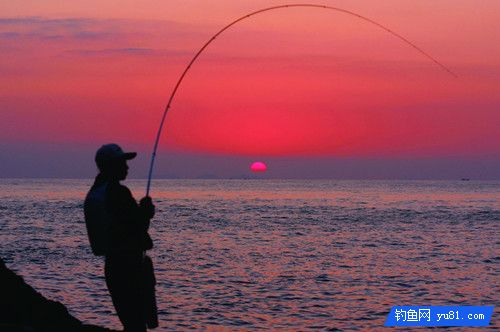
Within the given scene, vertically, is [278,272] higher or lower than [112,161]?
lower

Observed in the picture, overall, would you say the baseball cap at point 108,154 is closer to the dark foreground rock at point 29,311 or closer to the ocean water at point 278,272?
the dark foreground rock at point 29,311

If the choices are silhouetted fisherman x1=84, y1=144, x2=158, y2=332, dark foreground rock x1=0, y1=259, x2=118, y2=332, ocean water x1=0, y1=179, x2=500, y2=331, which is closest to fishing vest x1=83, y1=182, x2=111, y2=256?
silhouetted fisherman x1=84, y1=144, x2=158, y2=332

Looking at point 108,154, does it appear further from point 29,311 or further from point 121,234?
point 29,311

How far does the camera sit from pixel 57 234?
3219 cm

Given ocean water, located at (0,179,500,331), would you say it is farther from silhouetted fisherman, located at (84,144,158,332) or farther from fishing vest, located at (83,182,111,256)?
fishing vest, located at (83,182,111,256)

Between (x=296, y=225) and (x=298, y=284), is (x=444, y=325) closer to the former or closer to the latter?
(x=298, y=284)

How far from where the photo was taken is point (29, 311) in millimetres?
8523

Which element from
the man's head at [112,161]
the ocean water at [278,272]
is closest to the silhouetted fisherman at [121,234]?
the man's head at [112,161]

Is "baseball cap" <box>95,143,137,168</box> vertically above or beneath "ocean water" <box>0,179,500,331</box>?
above

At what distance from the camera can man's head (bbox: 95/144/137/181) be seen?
5160 mm

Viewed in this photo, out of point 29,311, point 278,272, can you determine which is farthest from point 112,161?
point 278,272

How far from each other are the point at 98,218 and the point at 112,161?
42 centimetres

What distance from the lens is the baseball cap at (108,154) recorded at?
518cm

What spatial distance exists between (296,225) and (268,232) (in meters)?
5.76
